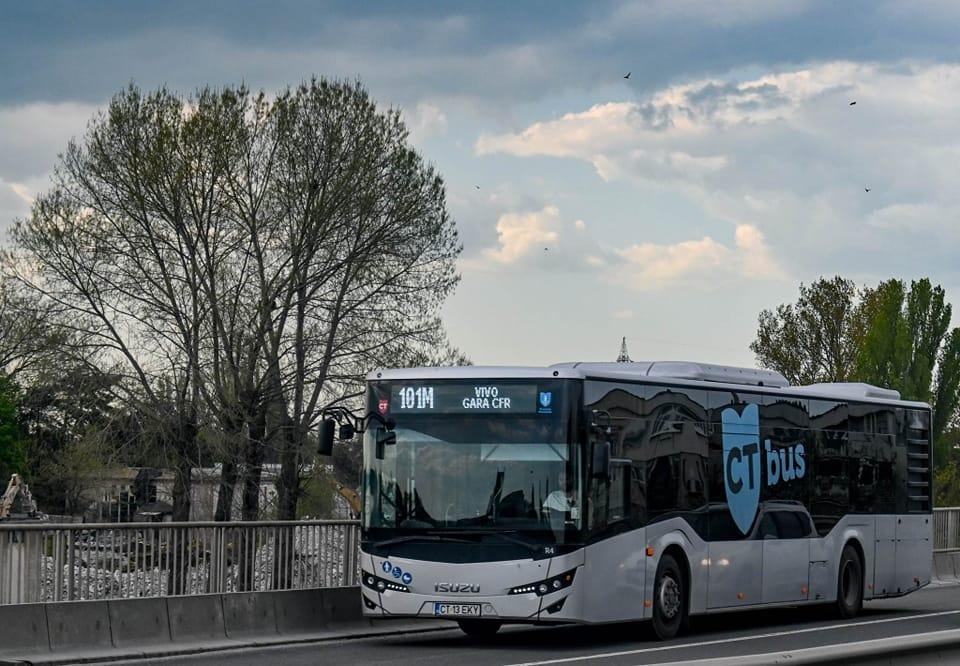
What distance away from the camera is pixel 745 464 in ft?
68.7

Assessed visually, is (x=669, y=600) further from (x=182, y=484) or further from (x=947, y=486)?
(x=947, y=486)

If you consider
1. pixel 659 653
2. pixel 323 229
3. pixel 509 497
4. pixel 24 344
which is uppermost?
pixel 323 229

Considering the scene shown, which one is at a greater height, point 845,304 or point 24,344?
point 845,304


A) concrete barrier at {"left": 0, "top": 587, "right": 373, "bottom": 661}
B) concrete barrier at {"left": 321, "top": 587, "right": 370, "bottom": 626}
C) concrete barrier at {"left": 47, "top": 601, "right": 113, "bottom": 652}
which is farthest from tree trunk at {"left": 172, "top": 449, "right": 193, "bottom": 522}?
concrete barrier at {"left": 47, "top": 601, "right": 113, "bottom": 652}

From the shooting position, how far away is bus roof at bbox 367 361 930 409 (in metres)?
18.0

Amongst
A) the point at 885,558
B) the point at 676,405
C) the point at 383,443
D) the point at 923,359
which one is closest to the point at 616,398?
A: the point at 676,405

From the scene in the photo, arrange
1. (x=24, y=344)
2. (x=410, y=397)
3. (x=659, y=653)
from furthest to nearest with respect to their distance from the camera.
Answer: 1. (x=24, y=344)
2. (x=410, y=397)
3. (x=659, y=653)

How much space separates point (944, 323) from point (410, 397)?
55975 mm

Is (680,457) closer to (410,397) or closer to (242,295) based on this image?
(410,397)

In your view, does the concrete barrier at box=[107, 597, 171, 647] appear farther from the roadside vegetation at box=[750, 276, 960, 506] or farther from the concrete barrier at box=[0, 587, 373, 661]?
the roadside vegetation at box=[750, 276, 960, 506]

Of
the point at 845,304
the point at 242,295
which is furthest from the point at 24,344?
the point at 845,304

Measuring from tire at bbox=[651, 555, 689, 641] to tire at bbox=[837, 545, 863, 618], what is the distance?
4.81 meters

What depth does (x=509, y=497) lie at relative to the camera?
17.5m

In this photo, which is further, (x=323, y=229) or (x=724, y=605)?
(x=323, y=229)
